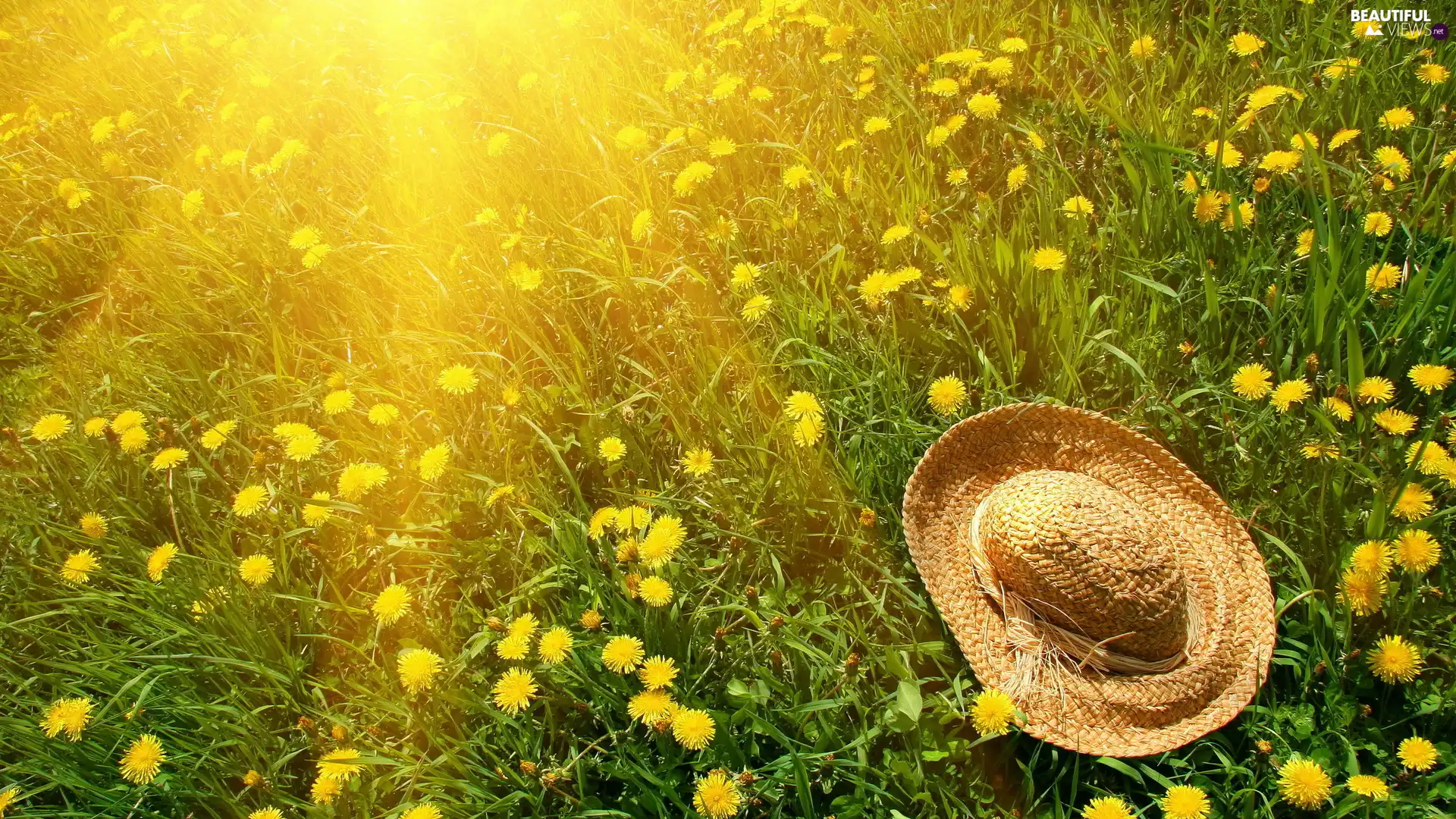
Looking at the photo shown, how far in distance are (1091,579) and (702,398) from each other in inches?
37.5

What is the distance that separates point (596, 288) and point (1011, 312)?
3.63ft

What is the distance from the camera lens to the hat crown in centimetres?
150

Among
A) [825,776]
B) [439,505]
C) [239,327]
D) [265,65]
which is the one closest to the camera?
[825,776]

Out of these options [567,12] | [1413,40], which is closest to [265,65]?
[567,12]

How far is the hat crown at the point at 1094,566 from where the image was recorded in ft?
4.93

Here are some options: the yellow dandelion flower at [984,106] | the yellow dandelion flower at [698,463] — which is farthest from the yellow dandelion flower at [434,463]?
the yellow dandelion flower at [984,106]

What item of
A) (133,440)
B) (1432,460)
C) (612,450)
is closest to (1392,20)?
(1432,460)

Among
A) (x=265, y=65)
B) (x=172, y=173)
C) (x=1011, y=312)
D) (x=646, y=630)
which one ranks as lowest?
(x=646, y=630)

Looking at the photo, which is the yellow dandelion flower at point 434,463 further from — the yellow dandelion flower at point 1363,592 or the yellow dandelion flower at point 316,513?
the yellow dandelion flower at point 1363,592

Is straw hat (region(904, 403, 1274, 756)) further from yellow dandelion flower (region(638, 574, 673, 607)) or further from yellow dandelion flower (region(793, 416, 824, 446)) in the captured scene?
yellow dandelion flower (region(638, 574, 673, 607))

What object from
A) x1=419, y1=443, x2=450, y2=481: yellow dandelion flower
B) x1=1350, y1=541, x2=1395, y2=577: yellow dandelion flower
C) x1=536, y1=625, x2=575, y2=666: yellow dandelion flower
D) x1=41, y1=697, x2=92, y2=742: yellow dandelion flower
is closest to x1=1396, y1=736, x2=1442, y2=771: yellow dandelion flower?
x1=1350, y1=541, x2=1395, y2=577: yellow dandelion flower

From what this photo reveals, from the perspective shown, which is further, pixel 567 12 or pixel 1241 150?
pixel 567 12

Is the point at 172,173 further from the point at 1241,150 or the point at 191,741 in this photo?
the point at 1241,150

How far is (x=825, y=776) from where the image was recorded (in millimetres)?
1555
